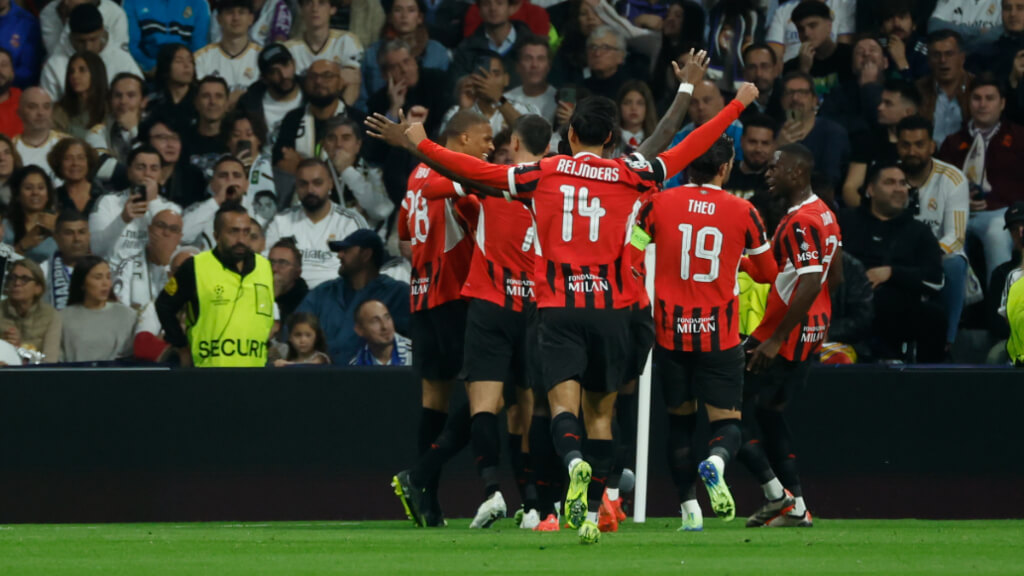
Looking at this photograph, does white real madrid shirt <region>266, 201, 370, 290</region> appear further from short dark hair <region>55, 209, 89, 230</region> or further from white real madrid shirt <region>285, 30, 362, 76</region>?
white real madrid shirt <region>285, 30, 362, 76</region>

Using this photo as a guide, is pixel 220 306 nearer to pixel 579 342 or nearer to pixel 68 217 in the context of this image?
pixel 68 217

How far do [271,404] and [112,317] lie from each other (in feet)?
6.46

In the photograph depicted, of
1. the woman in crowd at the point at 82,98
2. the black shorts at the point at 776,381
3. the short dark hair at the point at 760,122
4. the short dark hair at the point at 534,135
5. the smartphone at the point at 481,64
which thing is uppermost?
the smartphone at the point at 481,64

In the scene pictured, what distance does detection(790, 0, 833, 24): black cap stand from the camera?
14266 millimetres

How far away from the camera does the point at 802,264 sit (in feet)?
30.2

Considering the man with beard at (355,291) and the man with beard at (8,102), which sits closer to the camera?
the man with beard at (355,291)

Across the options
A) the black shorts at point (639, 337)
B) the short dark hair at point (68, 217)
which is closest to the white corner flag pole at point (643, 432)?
the black shorts at point (639, 337)

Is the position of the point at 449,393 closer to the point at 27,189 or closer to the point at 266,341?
the point at 266,341

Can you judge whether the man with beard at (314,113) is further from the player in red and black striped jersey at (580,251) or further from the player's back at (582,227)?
the player's back at (582,227)

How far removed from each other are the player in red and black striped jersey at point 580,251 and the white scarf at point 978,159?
6.51 m

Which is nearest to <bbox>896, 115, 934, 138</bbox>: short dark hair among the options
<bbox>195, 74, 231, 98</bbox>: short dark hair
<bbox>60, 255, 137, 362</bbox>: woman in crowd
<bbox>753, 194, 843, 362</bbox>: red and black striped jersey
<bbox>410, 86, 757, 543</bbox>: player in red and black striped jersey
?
<bbox>753, 194, 843, 362</bbox>: red and black striped jersey

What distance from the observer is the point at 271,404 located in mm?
10875

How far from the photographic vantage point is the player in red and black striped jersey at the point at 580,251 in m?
7.70

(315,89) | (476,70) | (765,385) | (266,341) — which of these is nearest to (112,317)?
(266,341)
